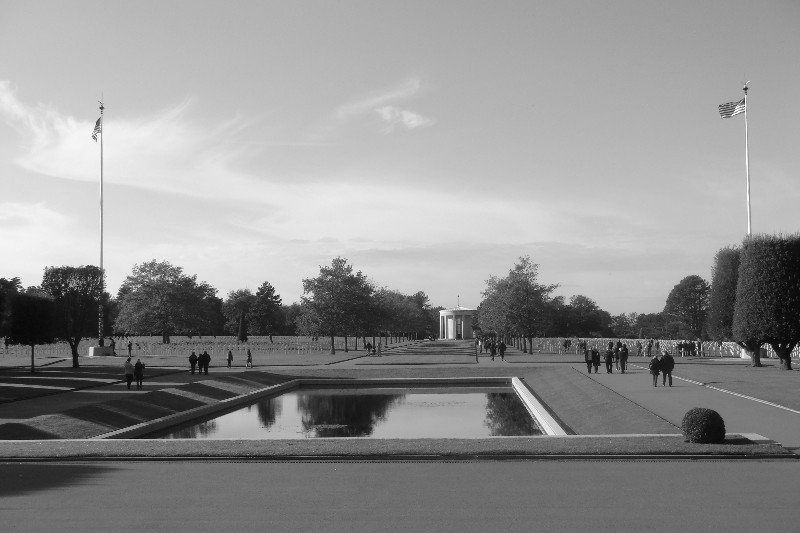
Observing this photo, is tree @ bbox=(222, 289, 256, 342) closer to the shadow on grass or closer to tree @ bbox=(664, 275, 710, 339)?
tree @ bbox=(664, 275, 710, 339)

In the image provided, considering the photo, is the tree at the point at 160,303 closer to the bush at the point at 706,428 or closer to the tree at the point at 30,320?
the tree at the point at 30,320

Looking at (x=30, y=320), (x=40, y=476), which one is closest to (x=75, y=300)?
(x=30, y=320)

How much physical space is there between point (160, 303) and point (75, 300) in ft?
131

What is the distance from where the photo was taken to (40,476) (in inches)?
582

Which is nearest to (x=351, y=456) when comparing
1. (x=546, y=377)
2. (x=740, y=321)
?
(x=546, y=377)

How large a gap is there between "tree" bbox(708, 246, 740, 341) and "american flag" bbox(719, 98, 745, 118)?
44.4 ft

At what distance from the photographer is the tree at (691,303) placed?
115 m

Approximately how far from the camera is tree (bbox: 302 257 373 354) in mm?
74125

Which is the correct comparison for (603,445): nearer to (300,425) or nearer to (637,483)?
(637,483)

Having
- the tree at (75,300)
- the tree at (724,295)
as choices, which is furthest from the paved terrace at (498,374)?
the tree at (724,295)

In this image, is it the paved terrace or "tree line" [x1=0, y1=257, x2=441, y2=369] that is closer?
the paved terrace

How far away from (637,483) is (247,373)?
32.2 metres

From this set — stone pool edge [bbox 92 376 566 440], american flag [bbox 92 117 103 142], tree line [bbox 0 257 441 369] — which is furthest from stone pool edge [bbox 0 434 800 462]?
american flag [bbox 92 117 103 142]

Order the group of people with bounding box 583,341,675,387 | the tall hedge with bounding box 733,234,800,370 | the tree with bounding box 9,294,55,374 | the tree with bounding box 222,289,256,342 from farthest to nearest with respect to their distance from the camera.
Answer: the tree with bounding box 222,289,256,342, the tree with bounding box 9,294,55,374, the tall hedge with bounding box 733,234,800,370, the group of people with bounding box 583,341,675,387
